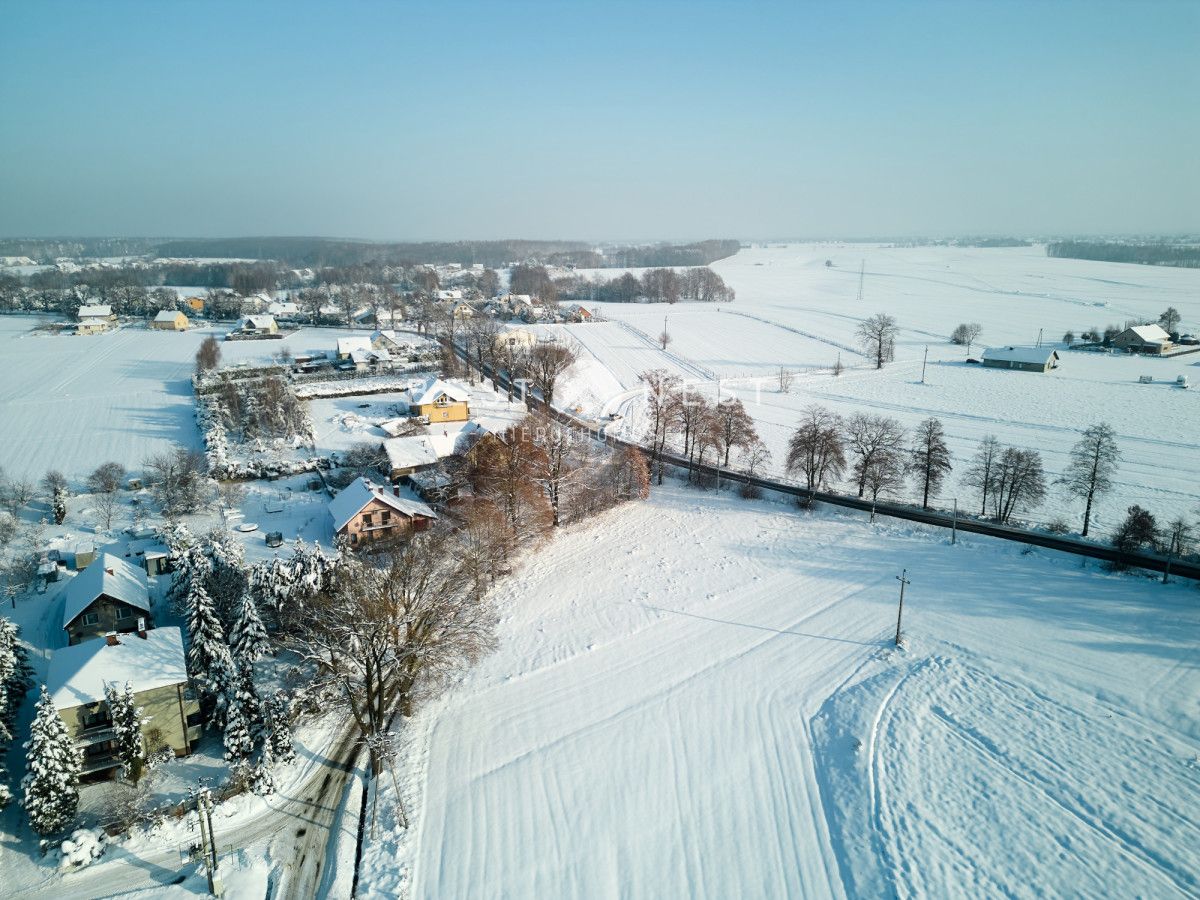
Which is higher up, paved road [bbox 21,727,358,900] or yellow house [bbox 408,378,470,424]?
yellow house [bbox 408,378,470,424]

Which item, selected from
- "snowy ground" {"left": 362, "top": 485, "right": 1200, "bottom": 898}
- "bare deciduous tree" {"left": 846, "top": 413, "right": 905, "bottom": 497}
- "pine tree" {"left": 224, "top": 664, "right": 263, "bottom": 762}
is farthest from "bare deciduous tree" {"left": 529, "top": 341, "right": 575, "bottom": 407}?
"pine tree" {"left": 224, "top": 664, "right": 263, "bottom": 762}

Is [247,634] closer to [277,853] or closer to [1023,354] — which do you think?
[277,853]

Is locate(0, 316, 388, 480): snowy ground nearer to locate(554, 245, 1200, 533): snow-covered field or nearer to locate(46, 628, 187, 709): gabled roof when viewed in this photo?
locate(46, 628, 187, 709): gabled roof

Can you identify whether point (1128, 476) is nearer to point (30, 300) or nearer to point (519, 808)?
point (519, 808)

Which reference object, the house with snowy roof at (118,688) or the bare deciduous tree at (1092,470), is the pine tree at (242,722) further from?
the bare deciduous tree at (1092,470)

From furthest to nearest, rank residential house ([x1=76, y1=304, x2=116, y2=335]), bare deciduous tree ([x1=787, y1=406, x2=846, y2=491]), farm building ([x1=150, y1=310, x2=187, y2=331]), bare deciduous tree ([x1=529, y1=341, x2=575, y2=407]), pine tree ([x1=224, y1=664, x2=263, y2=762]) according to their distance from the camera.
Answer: farm building ([x1=150, y1=310, x2=187, y2=331]) → residential house ([x1=76, y1=304, x2=116, y2=335]) → bare deciduous tree ([x1=529, y1=341, x2=575, y2=407]) → bare deciduous tree ([x1=787, y1=406, x2=846, y2=491]) → pine tree ([x1=224, y1=664, x2=263, y2=762])

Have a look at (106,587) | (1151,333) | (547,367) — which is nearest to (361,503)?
(106,587)
